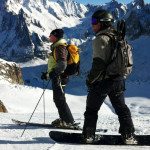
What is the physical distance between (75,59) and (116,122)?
2536 millimetres

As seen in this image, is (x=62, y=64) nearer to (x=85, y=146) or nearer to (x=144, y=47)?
(x=85, y=146)

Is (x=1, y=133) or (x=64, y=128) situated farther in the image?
(x=64, y=128)

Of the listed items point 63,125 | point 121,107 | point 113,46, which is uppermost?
point 113,46

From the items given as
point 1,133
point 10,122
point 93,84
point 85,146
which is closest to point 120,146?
point 85,146

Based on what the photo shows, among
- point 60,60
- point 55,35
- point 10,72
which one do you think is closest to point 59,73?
point 60,60

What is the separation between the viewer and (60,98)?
34.1 feet

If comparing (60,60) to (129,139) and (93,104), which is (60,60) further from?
(129,139)

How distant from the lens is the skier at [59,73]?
32.5 ft

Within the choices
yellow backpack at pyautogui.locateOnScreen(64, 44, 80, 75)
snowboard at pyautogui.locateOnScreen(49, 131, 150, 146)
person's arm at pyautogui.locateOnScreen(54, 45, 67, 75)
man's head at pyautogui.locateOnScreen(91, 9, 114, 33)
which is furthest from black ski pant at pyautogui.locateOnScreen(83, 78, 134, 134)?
yellow backpack at pyautogui.locateOnScreen(64, 44, 80, 75)

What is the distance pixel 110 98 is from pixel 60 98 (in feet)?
8.80

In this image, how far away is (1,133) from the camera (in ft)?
29.6

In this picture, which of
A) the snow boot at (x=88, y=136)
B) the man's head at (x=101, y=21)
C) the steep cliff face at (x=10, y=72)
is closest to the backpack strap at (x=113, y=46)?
the man's head at (x=101, y=21)

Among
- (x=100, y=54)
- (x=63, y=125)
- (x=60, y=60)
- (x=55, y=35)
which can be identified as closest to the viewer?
(x=100, y=54)

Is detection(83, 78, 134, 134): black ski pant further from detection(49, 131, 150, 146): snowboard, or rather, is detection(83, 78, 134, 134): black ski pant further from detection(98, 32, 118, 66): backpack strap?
detection(98, 32, 118, 66): backpack strap
